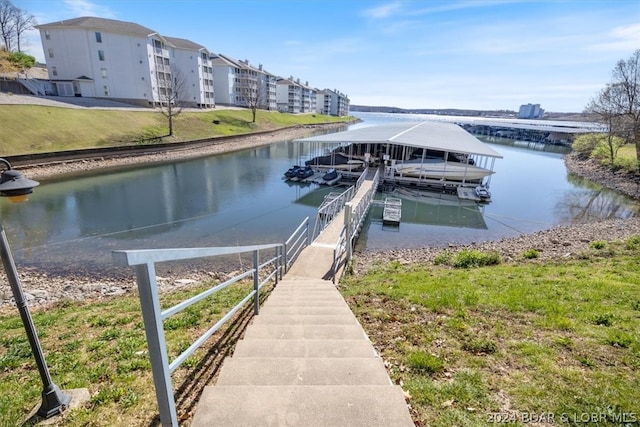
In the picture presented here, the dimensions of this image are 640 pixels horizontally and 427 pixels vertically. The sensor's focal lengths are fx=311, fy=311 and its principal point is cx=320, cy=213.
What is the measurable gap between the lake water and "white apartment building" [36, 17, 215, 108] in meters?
26.6

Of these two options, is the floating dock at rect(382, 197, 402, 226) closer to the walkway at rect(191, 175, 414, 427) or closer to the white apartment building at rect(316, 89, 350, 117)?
the walkway at rect(191, 175, 414, 427)

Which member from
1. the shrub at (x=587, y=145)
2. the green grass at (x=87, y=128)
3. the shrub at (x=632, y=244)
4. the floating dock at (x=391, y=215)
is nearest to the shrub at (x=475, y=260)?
the shrub at (x=632, y=244)

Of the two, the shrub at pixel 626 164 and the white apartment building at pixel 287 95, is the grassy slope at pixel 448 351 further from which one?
the white apartment building at pixel 287 95

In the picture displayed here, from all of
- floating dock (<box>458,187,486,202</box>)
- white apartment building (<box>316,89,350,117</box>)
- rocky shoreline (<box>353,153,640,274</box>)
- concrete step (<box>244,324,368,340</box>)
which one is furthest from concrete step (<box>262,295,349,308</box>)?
white apartment building (<box>316,89,350,117</box>)

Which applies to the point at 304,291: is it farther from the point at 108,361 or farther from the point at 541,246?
the point at 541,246

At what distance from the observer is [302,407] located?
2.21m

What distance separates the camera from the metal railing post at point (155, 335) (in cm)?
159

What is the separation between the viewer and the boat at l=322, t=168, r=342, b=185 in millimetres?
28984

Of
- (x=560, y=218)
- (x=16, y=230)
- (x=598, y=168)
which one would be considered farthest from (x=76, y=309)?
(x=598, y=168)

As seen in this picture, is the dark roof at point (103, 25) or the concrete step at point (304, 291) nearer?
the concrete step at point (304, 291)

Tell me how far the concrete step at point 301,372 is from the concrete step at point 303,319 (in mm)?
1518

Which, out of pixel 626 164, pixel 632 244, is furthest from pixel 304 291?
pixel 626 164

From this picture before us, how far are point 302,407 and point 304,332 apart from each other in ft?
5.82

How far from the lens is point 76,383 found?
3.54m
